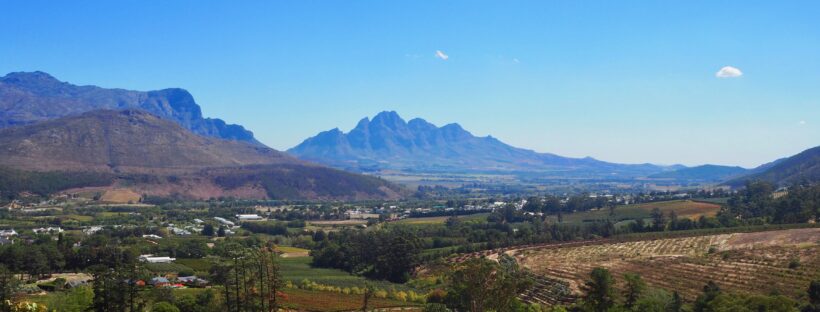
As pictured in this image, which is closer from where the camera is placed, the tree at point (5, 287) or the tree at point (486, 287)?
the tree at point (486, 287)

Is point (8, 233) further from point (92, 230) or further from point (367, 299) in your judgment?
point (367, 299)

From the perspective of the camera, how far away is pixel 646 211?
12888 cm

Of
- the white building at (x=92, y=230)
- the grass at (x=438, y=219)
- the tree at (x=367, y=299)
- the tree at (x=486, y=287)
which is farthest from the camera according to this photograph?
the grass at (x=438, y=219)

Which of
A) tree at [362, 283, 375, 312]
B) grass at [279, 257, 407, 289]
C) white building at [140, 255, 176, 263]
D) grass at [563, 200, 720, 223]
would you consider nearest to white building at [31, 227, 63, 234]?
white building at [140, 255, 176, 263]

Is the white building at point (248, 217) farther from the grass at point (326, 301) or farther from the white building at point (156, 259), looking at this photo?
the grass at point (326, 301)

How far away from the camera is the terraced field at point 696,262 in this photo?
59750 mm

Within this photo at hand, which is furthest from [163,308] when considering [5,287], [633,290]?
[633,290]

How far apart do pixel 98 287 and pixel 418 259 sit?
156ft

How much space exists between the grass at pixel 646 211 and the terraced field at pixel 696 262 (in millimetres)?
33388

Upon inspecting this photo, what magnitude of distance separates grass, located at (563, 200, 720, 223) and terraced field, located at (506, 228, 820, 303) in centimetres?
3339

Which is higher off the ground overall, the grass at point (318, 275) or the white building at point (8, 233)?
the white building at point (8, 233)

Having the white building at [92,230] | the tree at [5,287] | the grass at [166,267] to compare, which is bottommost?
the grass at [166,267]

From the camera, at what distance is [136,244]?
9475 centimetres

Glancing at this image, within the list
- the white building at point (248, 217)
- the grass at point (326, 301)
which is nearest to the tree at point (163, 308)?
the grass at point (326, 301)
